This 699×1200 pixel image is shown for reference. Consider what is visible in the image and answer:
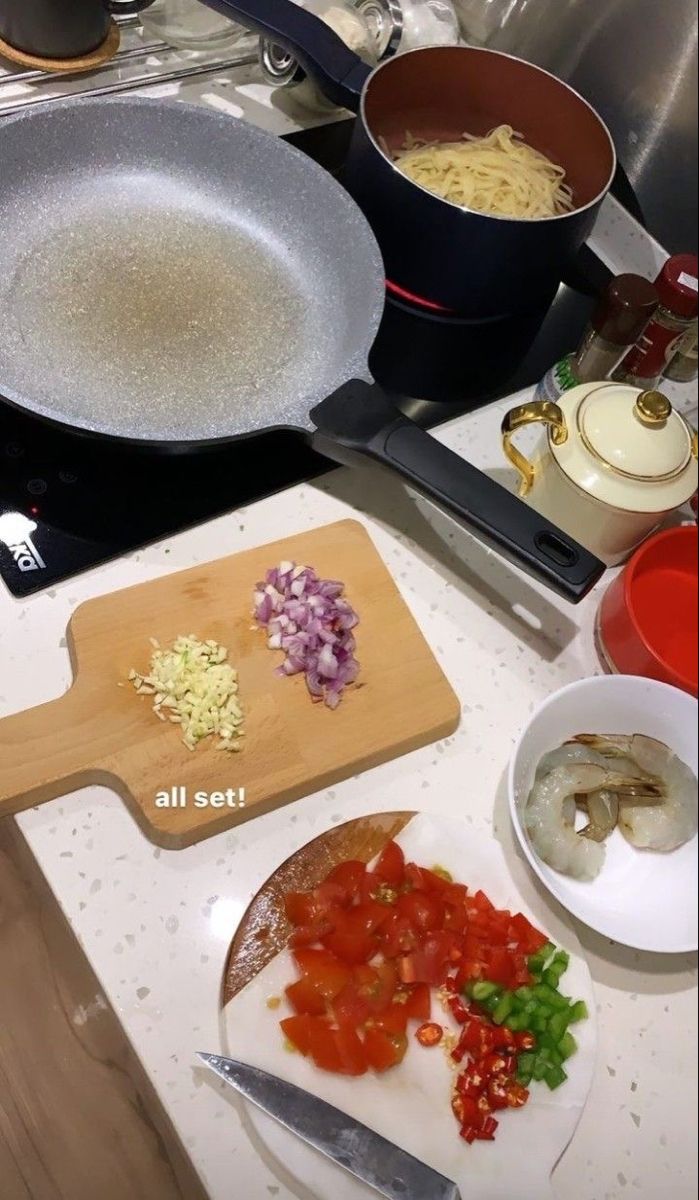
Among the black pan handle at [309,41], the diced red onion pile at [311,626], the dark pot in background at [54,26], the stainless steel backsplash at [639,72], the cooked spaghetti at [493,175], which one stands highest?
the stainless steel backsplash at [639,72]

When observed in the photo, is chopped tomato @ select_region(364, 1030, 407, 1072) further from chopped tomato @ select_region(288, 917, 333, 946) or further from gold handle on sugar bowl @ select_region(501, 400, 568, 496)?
gold handle on sugar bowl @ select_region(501, 400, 568, 496)

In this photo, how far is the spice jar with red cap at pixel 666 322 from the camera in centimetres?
77

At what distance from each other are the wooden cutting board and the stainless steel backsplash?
51 centimetres

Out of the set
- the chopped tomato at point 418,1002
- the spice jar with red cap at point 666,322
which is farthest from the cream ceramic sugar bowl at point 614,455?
the chopped tomato at point 418,1002

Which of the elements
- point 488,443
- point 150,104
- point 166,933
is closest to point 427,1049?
point 166,933

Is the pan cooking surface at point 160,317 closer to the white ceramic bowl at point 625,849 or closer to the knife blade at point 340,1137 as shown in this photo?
the white ceramic bowl at point 625,849

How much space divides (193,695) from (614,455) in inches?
13.5

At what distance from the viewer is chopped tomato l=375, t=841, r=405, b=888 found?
23.1 inches

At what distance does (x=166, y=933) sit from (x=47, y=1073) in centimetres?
44

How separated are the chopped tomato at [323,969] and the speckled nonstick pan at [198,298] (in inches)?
10.8

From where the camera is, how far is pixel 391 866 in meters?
0.59

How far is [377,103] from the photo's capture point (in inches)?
33.3

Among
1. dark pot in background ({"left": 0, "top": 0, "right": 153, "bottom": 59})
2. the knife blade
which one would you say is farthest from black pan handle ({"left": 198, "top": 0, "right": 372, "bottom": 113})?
the knife blade
